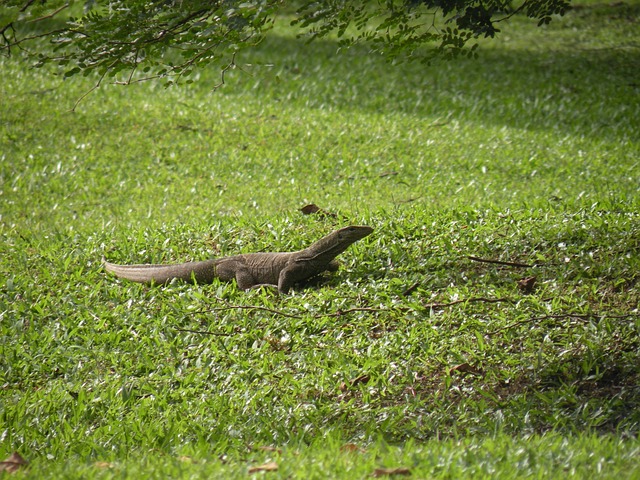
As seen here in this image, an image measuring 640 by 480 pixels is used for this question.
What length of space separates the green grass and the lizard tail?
194 millimetres

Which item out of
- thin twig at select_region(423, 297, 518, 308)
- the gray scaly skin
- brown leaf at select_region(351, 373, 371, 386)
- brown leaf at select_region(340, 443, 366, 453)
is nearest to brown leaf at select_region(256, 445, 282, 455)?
brown leaf at select_region(340, 443, 366, 453)

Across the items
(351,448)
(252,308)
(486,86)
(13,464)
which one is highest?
(13,464)

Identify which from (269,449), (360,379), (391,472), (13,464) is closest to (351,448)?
(269,449)

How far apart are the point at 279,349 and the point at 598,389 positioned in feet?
7.76

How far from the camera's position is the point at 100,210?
1052 centimetres

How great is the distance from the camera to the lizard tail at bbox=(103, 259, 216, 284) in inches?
285

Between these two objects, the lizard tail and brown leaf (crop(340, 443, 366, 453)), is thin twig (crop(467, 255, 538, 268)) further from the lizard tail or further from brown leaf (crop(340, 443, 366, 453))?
brown leaf (crop(340, 443, 366, 453))

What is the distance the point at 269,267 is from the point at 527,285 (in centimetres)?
224

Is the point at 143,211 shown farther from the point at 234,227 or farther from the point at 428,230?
the point at 428,230

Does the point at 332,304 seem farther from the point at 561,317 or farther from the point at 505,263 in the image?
the point at 561,317

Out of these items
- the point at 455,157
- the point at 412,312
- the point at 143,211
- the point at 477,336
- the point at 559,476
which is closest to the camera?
the point at 559,476

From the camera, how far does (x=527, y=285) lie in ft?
21.3

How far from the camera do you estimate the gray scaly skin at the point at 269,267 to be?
6.88 metres

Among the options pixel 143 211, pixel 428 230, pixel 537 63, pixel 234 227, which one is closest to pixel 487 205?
pixel 428 230
